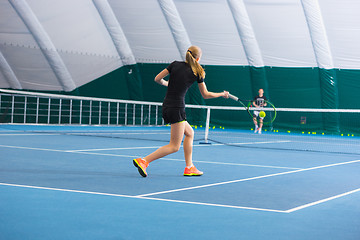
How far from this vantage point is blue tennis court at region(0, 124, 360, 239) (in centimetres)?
327

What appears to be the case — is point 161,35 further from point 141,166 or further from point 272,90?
point 141,166

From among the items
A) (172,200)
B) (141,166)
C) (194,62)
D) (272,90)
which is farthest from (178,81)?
(272,90)

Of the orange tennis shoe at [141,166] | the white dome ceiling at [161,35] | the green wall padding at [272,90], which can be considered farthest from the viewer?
the green wall padding at [272,90]

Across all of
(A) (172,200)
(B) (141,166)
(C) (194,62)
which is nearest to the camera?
(A) (172,200)

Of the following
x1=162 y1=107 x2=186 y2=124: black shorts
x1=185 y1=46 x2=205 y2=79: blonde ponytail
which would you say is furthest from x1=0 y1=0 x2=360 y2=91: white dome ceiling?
x1=162 y1=107 x2=186 y2=124: black shorts

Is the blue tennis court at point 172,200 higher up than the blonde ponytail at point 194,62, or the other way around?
the blonde ponytail at point 194,62

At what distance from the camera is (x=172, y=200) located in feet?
14.3

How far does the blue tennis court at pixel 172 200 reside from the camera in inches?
129

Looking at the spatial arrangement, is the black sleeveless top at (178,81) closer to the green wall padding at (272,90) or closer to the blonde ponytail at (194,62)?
the blonde ponytail at (194,62)

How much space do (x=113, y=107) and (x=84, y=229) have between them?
64.2 ft

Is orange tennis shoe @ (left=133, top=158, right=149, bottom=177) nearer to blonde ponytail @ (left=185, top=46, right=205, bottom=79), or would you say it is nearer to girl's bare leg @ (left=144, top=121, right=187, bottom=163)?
girl's bare leg @ (left=144, top=121, right=187, bottom=163)

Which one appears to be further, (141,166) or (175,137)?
(175,137)

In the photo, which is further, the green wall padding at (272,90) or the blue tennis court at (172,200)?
the green wall padding at (272,90)

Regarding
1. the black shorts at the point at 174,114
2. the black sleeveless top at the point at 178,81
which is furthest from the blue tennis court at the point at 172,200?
the black sleeveless top at the point at 178,81
